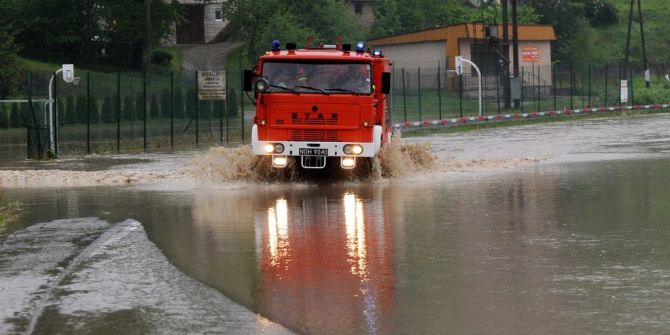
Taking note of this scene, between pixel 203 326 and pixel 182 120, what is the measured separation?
36.2 m

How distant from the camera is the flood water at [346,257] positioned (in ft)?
31.9

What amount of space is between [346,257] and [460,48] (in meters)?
63.3

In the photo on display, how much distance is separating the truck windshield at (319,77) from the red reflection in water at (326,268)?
4237 millimetres

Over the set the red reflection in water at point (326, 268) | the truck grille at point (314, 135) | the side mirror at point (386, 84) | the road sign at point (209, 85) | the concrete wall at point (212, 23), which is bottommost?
the red reflection in water at point (326, 268)

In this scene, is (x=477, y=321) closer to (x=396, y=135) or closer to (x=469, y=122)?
(x=396, y=135)

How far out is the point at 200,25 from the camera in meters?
98.9

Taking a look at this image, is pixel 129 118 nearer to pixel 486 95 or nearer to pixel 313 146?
pixel 313 146

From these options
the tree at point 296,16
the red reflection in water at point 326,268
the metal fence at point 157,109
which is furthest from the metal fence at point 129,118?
the tree at point 296,16

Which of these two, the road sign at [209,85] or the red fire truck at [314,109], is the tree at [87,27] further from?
the red fire truck at [314,109]

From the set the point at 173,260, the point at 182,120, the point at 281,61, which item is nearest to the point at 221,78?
the point at 182,120

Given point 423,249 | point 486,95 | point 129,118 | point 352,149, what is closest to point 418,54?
point 486,95

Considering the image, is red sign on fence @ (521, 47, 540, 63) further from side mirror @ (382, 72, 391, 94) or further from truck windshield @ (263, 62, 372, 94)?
truck windshield @ (263, 62, 372, 94)

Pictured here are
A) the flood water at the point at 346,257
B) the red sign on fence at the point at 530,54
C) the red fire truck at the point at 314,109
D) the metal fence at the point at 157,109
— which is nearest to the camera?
the flood water at the point at 346,257

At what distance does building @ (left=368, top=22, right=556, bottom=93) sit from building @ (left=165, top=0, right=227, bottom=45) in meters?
21.8
